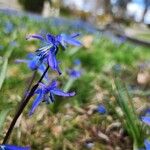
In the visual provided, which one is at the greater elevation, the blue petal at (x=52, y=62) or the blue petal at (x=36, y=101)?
the blue petal at (x=52, y=62)

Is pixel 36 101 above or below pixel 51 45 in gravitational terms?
below

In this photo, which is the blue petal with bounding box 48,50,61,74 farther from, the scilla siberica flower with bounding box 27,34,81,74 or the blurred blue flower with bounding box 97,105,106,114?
the blurred blue flower with bounding box 97,105,106,114

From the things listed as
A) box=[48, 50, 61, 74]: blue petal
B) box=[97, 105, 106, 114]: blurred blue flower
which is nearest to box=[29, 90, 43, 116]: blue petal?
box=[48, 50, 61, 74]: blue petal

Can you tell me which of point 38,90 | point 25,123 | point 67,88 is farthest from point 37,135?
point 38,90

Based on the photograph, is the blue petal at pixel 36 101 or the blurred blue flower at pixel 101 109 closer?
the blue petal at pixel 36 101

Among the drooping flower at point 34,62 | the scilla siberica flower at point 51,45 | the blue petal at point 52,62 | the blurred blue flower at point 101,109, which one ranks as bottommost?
the blurred blue flower at point 101,109

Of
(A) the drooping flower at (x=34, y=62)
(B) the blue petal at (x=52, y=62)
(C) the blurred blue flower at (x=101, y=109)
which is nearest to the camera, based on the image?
(B) the blue petal at (x=52, y=62)

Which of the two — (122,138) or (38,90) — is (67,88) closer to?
(122,138)

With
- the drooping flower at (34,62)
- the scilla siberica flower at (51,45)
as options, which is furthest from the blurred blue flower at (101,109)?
the scilla siberica flower at (51,45)

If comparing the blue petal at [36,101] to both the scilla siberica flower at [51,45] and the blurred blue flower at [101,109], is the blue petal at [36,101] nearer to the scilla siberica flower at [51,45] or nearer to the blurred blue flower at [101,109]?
the scilla siberica flower at [51,45]

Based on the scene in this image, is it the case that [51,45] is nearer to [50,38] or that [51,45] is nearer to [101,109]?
[50,38]

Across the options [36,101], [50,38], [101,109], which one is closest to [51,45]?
[50,38]

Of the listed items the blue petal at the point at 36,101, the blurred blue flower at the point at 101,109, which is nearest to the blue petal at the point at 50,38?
the blue petal at the point at 36,101

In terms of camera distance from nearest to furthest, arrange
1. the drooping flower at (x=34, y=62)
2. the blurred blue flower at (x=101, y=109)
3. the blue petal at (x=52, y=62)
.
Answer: the blue petal at (x=52, y=62) < the drooping flower at (x=34, y=62) < the blurred blue flower at (x=101, y=109)
